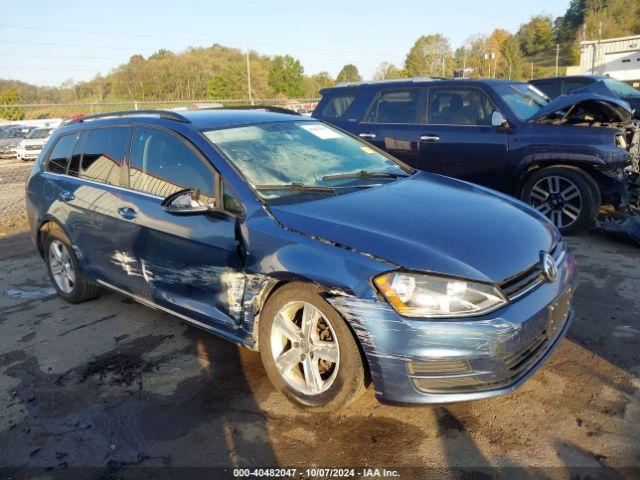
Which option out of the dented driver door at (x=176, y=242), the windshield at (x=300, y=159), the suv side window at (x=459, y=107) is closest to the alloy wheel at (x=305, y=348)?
the dented driver door at (x=176, y=242)

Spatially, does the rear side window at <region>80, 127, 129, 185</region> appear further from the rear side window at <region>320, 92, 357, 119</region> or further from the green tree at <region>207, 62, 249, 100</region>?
the green tree at <region>207, 62, 249, 100</region>

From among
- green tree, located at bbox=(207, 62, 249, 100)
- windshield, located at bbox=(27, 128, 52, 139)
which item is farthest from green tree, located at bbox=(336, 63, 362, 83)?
windshield, located at bbox=(27, 128, 52, 139)

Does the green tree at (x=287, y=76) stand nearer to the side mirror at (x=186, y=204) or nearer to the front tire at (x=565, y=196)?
the front tire at (x=565, y=196)

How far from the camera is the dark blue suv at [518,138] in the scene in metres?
5.94

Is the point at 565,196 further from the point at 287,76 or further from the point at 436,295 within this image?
the point at 287,76

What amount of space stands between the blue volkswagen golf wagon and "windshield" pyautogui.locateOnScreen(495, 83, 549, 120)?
10.0 ft

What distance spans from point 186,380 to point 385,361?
1.47 metres

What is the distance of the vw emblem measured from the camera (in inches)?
111

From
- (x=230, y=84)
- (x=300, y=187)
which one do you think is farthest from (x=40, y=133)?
(x=230, y=84)

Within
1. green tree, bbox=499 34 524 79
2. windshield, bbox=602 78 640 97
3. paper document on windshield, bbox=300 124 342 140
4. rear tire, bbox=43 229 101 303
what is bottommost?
rear tire, bbox=43 229 101 303

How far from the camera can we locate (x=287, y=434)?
109 inches

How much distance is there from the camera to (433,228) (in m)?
2.84

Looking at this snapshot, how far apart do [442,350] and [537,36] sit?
395 feet

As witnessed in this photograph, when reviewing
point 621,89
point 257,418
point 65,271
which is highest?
→ point 621,89
